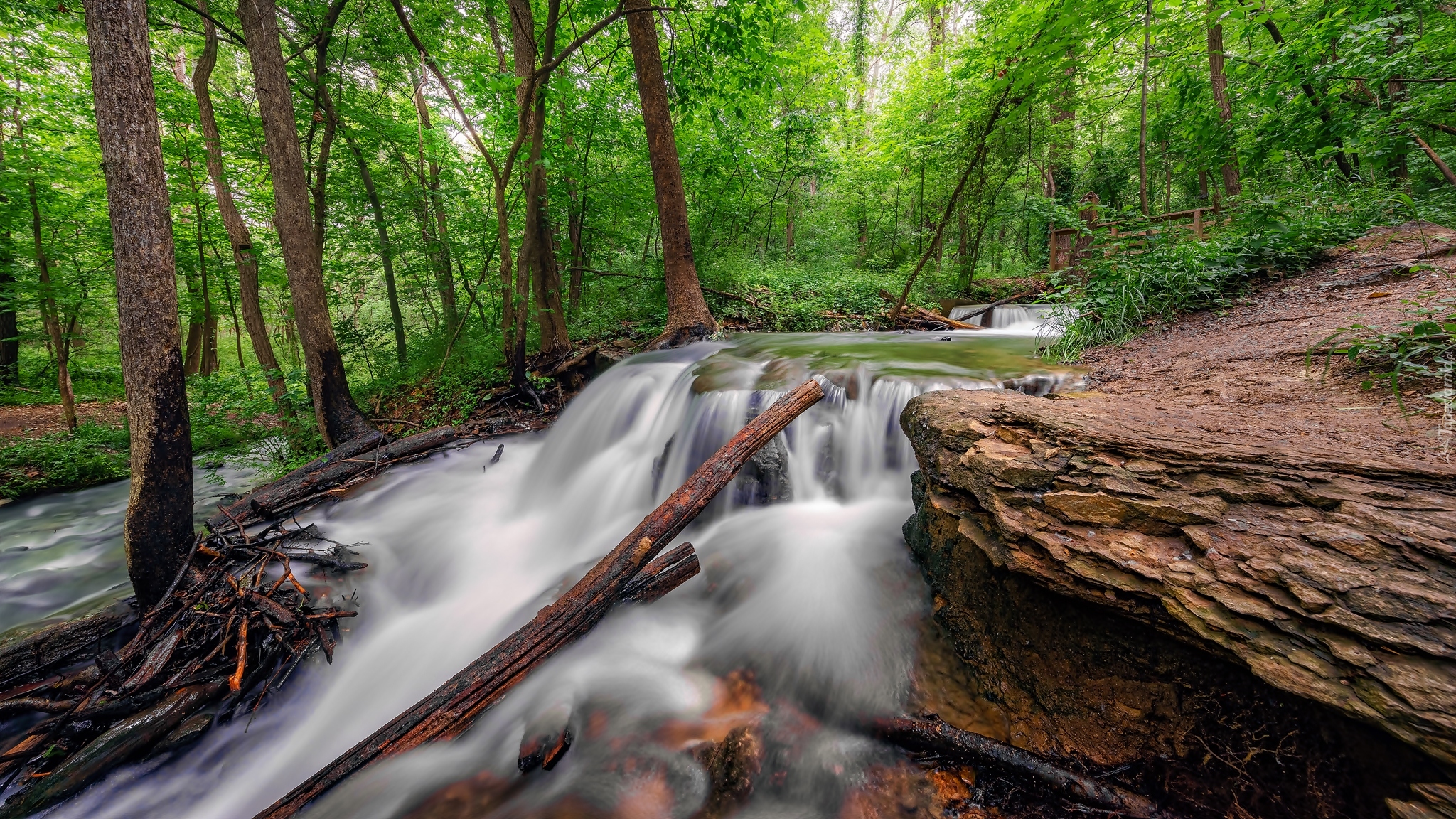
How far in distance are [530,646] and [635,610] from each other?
919mm

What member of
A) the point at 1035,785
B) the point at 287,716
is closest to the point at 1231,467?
the point at 1035,785

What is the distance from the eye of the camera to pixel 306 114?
7.83m

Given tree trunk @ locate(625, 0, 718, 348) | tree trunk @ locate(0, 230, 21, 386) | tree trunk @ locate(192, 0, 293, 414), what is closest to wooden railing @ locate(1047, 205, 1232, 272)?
tree trunk @ locate(625, 0, 718, 348)

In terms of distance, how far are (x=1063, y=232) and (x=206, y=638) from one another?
14.1m

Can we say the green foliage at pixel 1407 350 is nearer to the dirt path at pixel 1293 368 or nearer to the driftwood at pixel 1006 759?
the dirt path at pixel 1293 368

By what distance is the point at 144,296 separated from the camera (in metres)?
2.77

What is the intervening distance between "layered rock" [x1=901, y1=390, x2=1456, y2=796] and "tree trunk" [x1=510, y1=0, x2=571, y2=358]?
604 centimetres

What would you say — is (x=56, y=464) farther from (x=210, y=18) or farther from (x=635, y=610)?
(x=635, y=610)

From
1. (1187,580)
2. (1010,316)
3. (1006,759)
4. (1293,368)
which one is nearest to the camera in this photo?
(1187,580)

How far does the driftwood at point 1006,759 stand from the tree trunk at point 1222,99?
373 inches

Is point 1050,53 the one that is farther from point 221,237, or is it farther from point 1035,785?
point 221,237

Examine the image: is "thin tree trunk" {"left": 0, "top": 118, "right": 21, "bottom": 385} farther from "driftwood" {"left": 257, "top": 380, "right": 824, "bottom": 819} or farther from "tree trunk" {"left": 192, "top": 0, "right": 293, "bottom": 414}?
"driftwood" {"left": 257, "top": 380, "right": 824, "bottom": 819}

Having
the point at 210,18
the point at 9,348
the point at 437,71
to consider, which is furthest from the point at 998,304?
the point at 9,348

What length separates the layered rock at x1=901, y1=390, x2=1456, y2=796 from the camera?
3.95 feet
